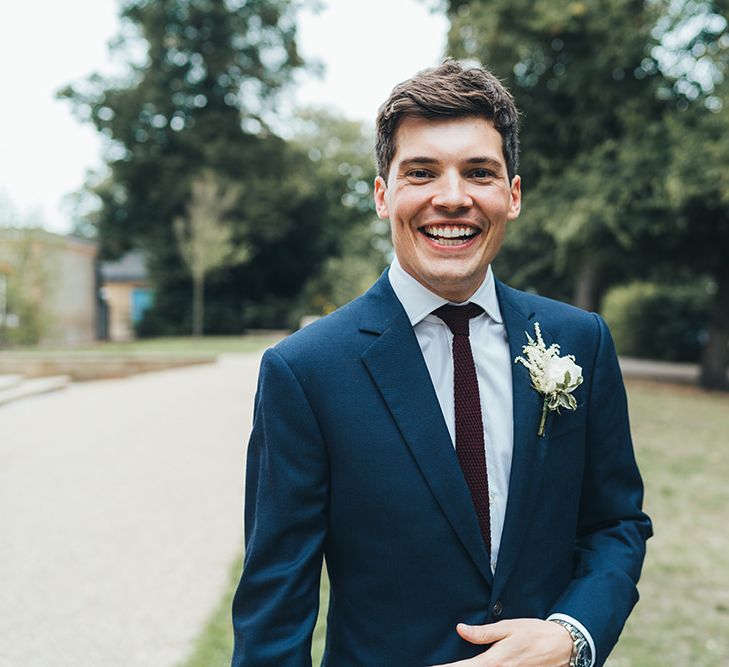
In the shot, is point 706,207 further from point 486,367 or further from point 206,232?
point 206,232

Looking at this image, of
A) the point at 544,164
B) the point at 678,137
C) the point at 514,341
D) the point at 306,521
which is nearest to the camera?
the point at 306,521

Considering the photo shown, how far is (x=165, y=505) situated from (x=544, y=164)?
11757mm

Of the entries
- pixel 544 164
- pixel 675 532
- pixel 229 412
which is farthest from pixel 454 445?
pixel 544 164


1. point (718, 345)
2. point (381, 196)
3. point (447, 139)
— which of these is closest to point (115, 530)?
point (381, 196)

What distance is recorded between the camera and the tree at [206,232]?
2841 cm

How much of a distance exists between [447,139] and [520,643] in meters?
1.10

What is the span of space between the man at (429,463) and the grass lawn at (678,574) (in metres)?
2.61

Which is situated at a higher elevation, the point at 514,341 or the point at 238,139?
the point at 238,139

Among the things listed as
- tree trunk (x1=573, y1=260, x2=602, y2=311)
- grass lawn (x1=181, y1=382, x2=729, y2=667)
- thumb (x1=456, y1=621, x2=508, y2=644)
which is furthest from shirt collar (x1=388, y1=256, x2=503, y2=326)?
tree trunk (x1=573, y1=260, x2=602, y2=311)

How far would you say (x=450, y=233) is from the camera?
5.76 feet

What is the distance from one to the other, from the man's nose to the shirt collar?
0.19 m

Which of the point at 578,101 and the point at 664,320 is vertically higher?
the point at 578,101

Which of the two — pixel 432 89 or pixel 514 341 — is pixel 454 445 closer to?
pixel 514 341

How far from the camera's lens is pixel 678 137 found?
14.0 meters
